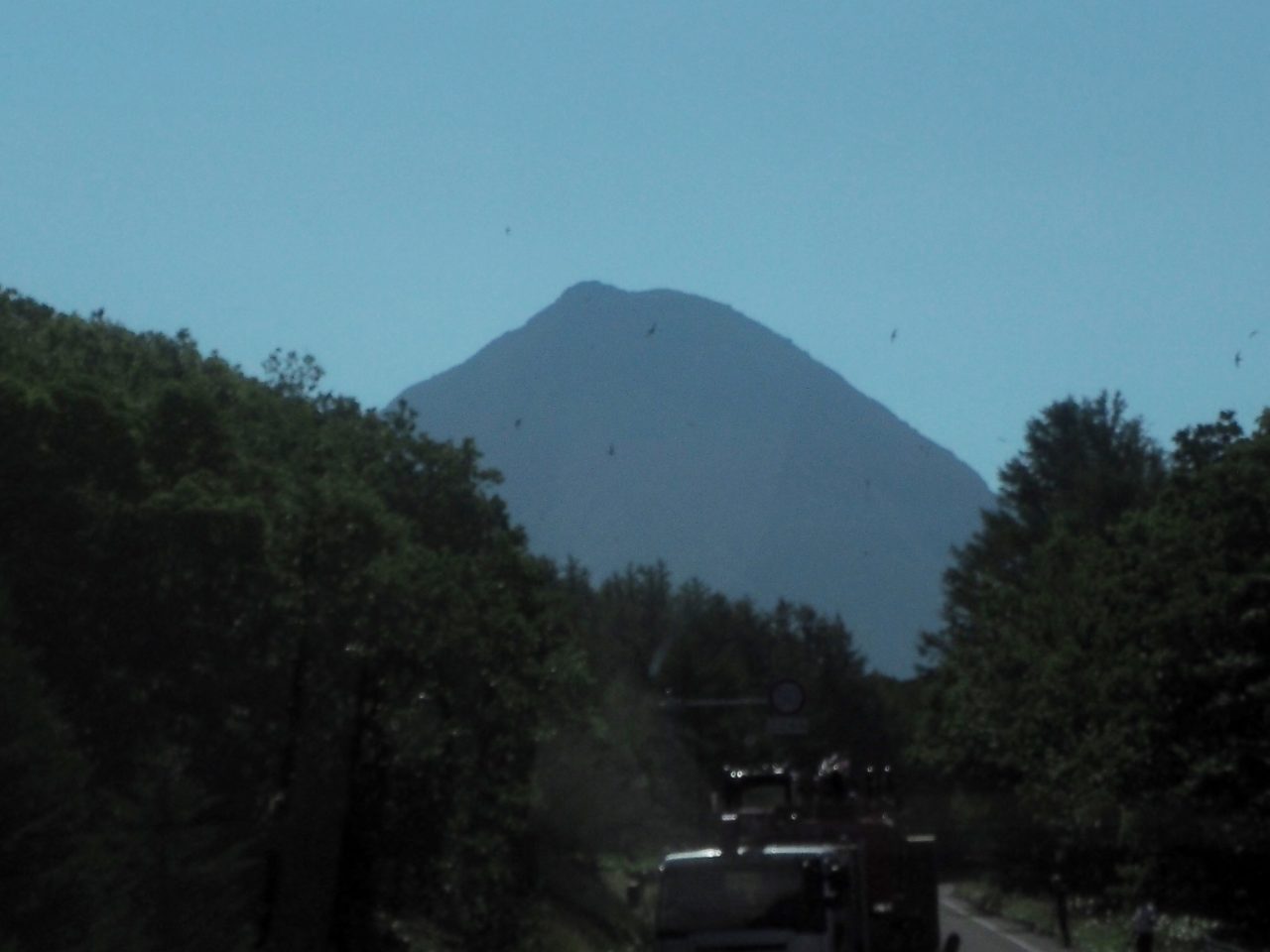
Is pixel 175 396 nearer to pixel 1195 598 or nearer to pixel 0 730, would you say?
pixel 0 730

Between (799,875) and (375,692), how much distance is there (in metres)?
13.3

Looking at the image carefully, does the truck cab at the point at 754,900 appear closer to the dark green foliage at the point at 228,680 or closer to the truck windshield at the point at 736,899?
the truck windshield at the point at 736,899

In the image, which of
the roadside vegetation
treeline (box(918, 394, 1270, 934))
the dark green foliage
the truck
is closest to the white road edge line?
the roadside vegetation

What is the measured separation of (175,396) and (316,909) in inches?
373

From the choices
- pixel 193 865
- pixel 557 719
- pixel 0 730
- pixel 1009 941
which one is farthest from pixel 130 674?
pixel 1009 941

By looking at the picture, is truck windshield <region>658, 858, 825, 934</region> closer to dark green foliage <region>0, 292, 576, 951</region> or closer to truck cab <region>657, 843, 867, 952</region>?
truck cab <region>657, 843, 867, 952</region>

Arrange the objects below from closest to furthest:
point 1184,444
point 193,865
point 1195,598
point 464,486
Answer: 1. point 193,865
2. point 1195,598
3. point 1184,444
4. point 464,486

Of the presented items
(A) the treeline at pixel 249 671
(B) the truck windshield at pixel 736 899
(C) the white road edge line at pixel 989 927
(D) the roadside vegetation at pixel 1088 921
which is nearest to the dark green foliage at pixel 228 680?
(A) the treeline at pixel 249 671

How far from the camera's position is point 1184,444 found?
45.7 metres

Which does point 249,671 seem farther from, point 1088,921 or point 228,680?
point 1088,921

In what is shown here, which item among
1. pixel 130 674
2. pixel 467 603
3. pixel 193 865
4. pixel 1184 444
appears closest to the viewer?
pixel 193 865

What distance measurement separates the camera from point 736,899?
21.4m

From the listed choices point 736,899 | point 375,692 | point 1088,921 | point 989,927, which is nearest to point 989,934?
point 1088,921

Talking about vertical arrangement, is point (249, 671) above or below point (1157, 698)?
below
